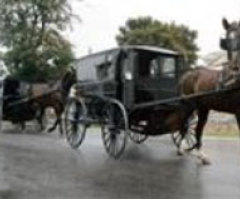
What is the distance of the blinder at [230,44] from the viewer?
14.7m

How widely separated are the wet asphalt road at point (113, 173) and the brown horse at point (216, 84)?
991 mm

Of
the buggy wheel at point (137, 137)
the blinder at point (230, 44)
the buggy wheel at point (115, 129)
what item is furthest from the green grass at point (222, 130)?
the blinder at point (230, 44)

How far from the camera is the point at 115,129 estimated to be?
1764cm

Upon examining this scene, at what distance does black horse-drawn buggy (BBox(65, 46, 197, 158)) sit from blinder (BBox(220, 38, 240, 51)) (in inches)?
100.0

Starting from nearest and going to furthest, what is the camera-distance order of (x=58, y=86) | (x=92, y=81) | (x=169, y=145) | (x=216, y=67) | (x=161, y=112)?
(x=216, y=67)
(x=161, y=112)
(x=92, y=81)
(x=169, y=145)
(x=58, y=86)

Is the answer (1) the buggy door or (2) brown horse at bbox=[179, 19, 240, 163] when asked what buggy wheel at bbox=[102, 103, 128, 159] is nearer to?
(1) the buggy door

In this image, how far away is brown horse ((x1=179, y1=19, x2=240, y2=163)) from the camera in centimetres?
1491

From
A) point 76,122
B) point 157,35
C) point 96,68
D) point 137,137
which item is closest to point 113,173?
point 96,68

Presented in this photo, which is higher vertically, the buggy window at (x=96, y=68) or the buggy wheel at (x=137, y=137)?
the buggy window at (x=96, y=68)

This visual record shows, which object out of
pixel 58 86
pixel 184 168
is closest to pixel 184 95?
pixel 184 168

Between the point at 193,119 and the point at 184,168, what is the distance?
3.88 metres

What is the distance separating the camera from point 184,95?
1773 centimetres

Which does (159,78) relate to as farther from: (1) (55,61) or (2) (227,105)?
(1) (55,61)

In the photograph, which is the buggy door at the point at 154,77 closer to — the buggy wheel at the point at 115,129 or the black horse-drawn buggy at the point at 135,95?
the black horse-drawn buggy at the point at 135,95
